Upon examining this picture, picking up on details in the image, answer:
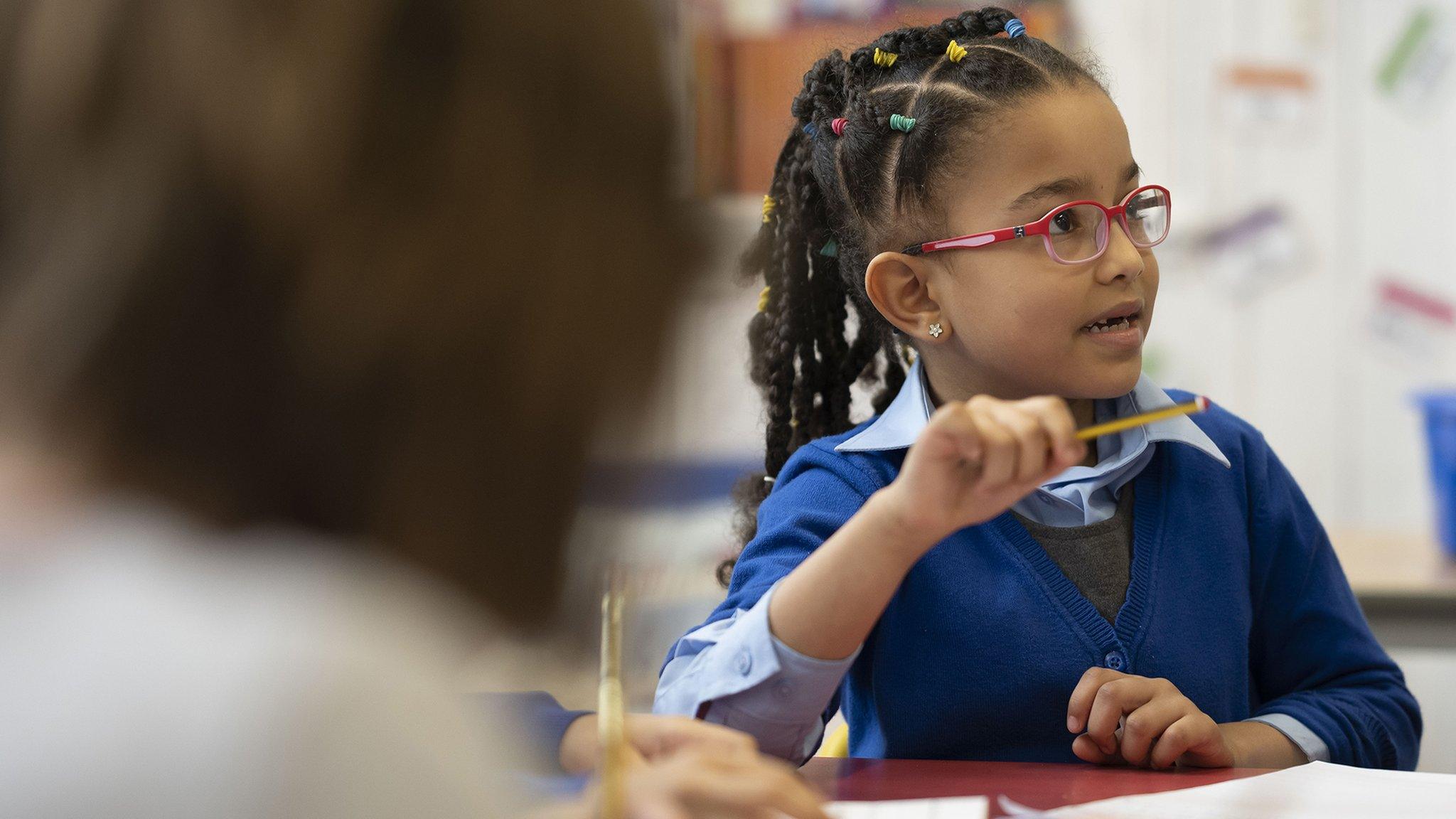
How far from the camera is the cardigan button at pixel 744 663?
0.90m

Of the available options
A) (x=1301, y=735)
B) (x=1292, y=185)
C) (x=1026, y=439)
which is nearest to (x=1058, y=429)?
(x=1026, y=439)

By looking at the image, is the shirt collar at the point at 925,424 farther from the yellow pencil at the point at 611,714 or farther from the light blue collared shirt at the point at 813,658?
the yellow pencil at the point at 611,714

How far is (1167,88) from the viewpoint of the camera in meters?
2.63

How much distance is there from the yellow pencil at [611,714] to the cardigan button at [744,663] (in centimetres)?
27

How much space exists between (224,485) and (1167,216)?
87 centimetres

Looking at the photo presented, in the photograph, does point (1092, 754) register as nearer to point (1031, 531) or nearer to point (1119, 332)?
point (1031, 531)

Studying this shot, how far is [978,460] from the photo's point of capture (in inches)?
30.6

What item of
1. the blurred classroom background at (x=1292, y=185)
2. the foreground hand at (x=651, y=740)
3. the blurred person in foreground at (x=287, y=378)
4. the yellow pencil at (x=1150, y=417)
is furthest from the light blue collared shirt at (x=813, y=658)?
the blurred classroom background at (x=1292, y=185)

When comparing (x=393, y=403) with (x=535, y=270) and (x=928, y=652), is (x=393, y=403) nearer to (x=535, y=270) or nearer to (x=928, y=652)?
(x=535, y=270)

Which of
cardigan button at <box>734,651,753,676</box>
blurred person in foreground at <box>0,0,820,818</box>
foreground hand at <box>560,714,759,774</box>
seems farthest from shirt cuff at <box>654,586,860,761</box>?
blurred person in foreground at <box>0,0,820,818</box>

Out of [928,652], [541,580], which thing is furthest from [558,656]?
[928,652]

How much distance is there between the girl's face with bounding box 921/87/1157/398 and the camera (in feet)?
3.42

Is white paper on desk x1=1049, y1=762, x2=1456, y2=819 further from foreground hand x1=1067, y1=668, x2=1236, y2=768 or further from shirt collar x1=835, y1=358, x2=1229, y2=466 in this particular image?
shirt collar x1=835, y1=358, x2=1229, y2=466

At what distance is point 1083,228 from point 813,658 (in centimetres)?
43
